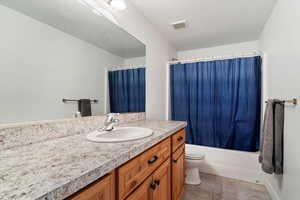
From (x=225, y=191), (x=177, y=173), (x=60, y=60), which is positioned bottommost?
(x=225, y=191)

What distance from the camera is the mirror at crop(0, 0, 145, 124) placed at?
0.75 metres

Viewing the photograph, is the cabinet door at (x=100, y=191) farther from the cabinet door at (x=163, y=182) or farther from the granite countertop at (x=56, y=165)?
the cabinet door at (x=163, y=182)

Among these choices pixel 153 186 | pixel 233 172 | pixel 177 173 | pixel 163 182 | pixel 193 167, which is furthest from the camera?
pixel 233 172

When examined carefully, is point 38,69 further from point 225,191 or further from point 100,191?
point 225,191

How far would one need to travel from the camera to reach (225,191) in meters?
1.76

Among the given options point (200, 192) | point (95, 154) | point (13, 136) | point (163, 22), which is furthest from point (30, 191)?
point (163, 22)

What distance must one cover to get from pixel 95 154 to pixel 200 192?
161 cm

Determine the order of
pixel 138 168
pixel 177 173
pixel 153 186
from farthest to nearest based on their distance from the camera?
pixel 177 173
pixel 153 186
pixel 138 168

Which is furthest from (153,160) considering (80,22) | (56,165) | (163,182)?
(80,22)

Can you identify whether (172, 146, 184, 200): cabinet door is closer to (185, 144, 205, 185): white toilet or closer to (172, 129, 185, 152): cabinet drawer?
(172, 129, 185, 152): cabinet drawer

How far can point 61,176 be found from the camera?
448mm

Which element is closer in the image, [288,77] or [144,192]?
[144,192]

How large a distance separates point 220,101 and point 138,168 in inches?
70.1

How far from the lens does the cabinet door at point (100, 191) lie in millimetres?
475
